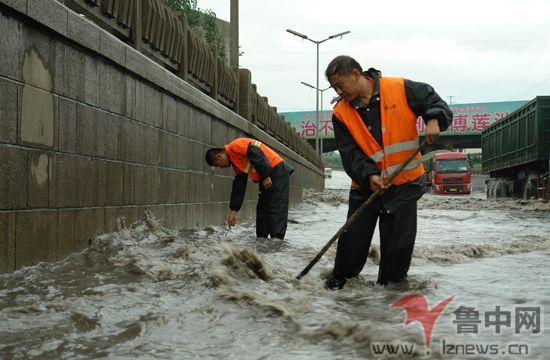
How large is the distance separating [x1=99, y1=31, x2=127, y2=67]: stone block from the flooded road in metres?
1.54

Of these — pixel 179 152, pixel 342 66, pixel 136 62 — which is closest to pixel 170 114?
pixel 179 152

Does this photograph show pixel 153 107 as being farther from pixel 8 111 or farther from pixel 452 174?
pixel 452 174

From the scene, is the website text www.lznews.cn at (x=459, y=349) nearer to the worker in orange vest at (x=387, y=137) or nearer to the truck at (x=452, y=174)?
the worker in orange vest at (x=387, y=137)

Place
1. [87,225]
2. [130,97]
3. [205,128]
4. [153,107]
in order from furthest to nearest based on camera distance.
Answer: [205,128] → [153,107] → [130,97] → [87,225]

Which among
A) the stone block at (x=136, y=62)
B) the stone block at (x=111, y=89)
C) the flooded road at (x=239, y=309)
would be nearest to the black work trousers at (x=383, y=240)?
the flooded road at (x=239, y=309)

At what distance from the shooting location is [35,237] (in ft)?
15.7

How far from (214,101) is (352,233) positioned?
6.00 metres

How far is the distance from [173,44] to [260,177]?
215cm

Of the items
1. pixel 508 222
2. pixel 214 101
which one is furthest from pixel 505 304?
pixel 508 222

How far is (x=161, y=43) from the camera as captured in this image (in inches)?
329

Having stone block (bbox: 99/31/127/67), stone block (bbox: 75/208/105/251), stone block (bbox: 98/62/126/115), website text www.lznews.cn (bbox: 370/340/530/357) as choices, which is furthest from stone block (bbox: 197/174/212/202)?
website text www.lznews.cn (bbox: 370/340/530/357)

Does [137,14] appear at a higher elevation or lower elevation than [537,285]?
higher

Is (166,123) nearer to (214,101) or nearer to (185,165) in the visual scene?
(185,165)

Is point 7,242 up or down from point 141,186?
down
